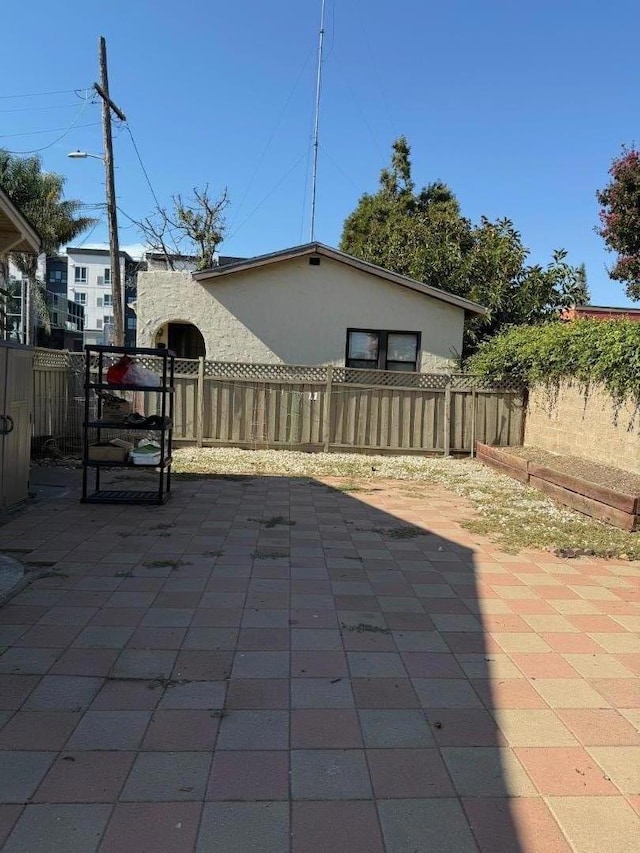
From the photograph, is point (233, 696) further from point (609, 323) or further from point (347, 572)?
point (609, 323)

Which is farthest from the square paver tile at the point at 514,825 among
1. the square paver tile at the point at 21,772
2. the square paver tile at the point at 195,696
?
the square paver tile at the point at 21,772

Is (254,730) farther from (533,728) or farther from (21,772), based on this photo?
(533,728)

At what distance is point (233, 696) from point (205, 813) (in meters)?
0.86

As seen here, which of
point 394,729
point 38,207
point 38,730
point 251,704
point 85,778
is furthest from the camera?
point 38,207

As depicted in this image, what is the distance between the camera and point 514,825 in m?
2.27

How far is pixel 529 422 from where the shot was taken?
12422 millimetres

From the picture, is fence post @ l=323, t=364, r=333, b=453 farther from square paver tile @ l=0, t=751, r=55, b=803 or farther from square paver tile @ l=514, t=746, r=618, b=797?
square paver tile @ l=0, t=751, r=55, b=803

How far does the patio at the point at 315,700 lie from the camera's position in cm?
226

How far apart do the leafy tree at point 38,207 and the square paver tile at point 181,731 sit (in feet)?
91.4

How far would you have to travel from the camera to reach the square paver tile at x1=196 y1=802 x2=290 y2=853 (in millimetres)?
2123

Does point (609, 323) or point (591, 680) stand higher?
point (609, 323)

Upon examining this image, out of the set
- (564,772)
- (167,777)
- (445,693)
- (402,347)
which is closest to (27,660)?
(167,777)

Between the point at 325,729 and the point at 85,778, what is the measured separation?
40.9 inches

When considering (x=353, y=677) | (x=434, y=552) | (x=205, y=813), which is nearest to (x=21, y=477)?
(x=434, y=552)
